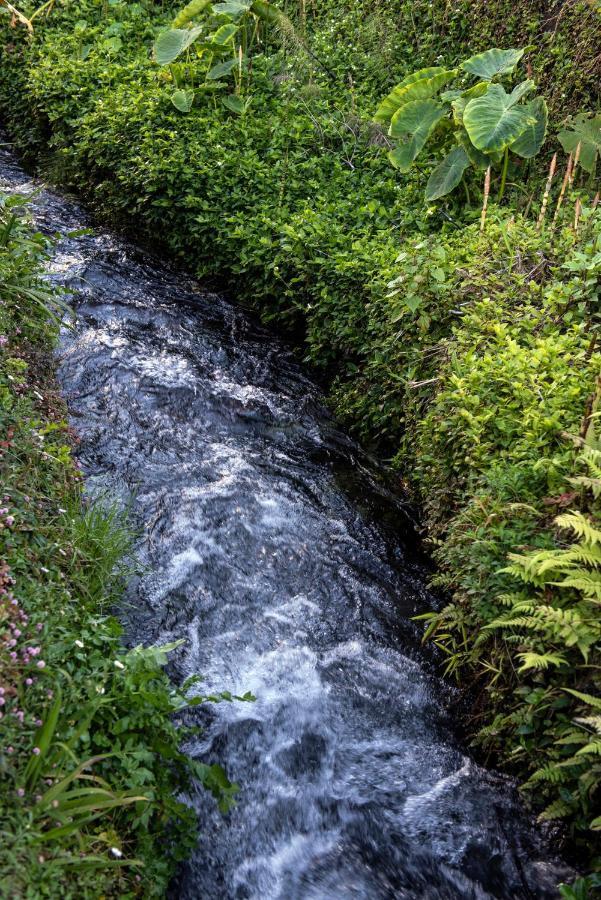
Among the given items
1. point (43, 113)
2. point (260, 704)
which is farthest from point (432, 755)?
point (43, 113)

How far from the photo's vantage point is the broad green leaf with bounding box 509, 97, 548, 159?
712 centimetres

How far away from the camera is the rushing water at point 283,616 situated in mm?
3344

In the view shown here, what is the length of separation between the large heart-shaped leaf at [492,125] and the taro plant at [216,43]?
3.14m

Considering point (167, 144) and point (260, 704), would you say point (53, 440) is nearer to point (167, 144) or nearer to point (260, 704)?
point (260, 704)

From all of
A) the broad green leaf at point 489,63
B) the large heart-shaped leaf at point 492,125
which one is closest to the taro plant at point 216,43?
the broad green leaf at point 489,63

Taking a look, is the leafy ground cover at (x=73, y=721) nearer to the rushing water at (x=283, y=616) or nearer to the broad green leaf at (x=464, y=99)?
the rushing water at (x=283, y=616)

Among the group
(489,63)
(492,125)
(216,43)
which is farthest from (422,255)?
(216,43)

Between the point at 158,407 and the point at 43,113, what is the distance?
19.7ft

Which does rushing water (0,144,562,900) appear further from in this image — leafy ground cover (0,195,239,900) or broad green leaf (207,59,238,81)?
broad green leaf (207,59,238,81)

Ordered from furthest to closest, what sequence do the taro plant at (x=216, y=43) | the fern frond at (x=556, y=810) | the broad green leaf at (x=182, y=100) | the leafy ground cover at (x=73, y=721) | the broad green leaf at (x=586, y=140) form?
the taro plant at (x=216, y=43), the broad green leaf at (x=182, y=100), the broad green leaf at (x=586, y=140), the fern frond at (x=556, y=810), the leafy ground cover at (x=73, y=721)

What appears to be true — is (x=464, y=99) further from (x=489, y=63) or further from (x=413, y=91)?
(x=489, y=63)

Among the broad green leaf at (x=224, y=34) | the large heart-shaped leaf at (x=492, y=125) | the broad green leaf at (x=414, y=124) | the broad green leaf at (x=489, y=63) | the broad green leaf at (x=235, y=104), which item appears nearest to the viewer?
the large heart-shaped leaf at (x=492, y=125)

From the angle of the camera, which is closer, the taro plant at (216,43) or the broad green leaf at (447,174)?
the broad green leaf at (447,174)

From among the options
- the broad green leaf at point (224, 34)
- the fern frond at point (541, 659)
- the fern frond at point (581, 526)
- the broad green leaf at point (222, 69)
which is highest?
the broad green leaf at point (224, 34)
